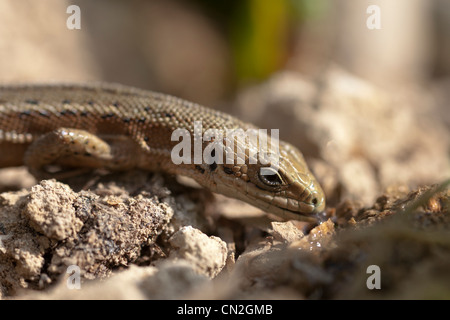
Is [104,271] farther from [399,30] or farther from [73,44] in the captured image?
[399,30]

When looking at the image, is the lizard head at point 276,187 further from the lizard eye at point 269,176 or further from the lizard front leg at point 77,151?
the lizard front leg at point 77,151

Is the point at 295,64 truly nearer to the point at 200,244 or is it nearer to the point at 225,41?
the point at 225,41

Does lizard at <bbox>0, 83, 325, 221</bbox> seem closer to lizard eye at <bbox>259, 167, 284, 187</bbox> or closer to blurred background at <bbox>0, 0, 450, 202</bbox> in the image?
lizard eye at <bbox>259, 167, 284, 187</bbox>

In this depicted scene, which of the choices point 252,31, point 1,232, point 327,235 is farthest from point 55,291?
point 252,31

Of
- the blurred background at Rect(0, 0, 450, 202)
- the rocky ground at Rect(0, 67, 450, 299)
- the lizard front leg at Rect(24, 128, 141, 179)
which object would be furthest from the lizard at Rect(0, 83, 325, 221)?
Answer: the blurred background at Rect(0, 0, 450, 202)

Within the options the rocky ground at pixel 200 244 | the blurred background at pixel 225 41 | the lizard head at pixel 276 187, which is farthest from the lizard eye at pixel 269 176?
the blurred background at pixel 225 41

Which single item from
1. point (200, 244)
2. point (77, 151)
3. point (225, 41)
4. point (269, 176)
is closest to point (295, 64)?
point (225, 41)
